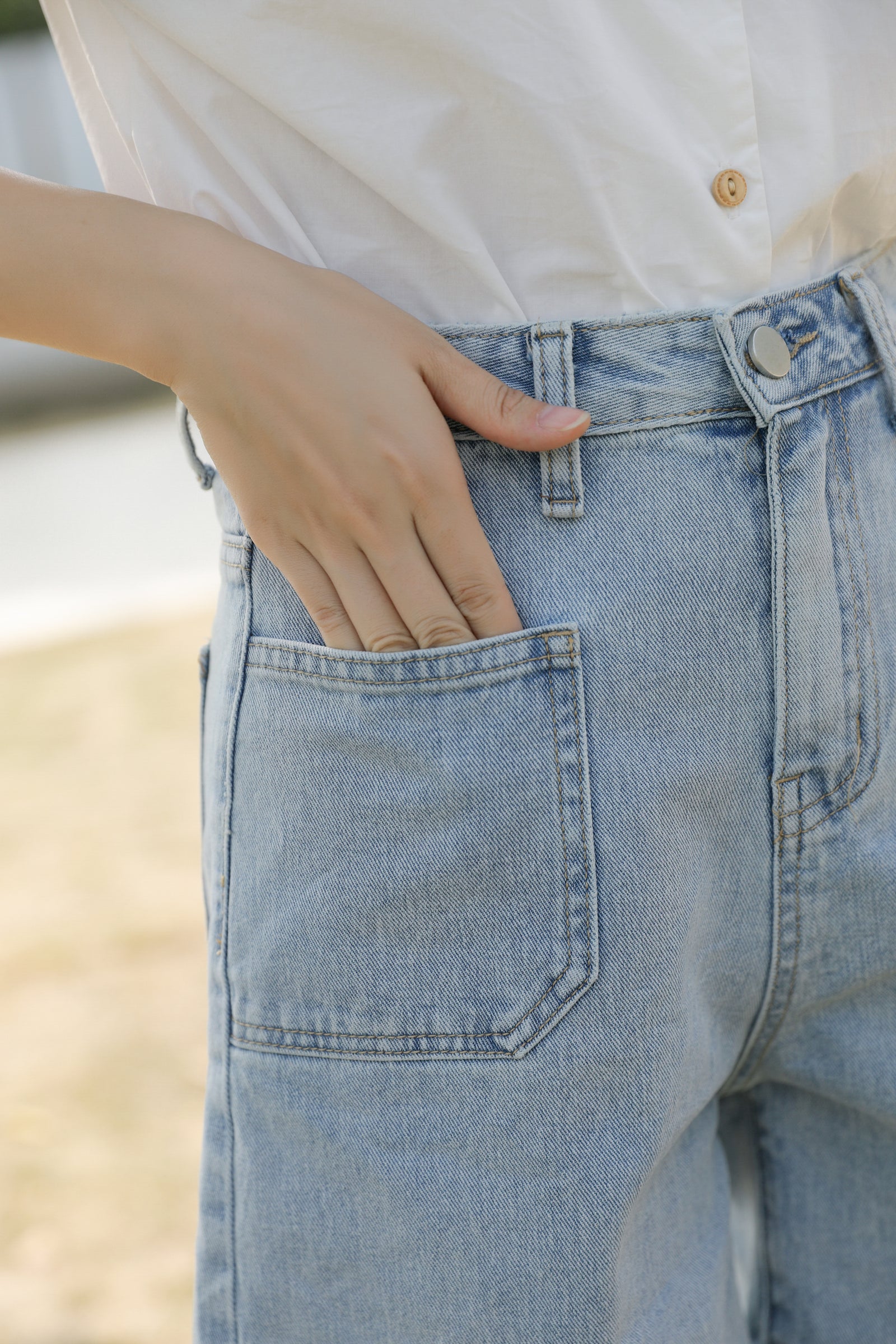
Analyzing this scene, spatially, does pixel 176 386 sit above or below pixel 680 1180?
above

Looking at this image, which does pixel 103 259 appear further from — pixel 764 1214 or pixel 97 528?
pixel 97 528

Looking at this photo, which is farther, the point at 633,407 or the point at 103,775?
the point at 103,775

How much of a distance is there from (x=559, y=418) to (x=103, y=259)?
1.00 ft

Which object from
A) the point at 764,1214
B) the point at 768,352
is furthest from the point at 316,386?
the point at 764,1214

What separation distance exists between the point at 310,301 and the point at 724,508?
290 millimetres

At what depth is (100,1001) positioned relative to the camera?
2.61 m

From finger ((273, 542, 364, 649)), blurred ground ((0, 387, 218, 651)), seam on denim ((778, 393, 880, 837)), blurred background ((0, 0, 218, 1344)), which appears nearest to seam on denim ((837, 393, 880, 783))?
seam on denim ((778, 393, 880, 837))

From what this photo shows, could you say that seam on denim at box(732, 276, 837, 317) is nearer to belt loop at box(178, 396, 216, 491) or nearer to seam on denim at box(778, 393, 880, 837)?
seam on denim at box(778, 393, 880, 837)

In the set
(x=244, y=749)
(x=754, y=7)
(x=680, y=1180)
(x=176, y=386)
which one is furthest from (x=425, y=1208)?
(x=754, y=7)

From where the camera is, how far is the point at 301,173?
77 centimetres

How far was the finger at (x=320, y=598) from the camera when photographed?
0.76m

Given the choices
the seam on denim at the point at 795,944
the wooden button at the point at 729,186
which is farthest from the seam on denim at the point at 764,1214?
the wooden button at the point at 729,186

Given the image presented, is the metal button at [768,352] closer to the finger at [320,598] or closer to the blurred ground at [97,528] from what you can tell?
the finger at [320,598]

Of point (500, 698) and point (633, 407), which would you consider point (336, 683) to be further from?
point (633, 407)
